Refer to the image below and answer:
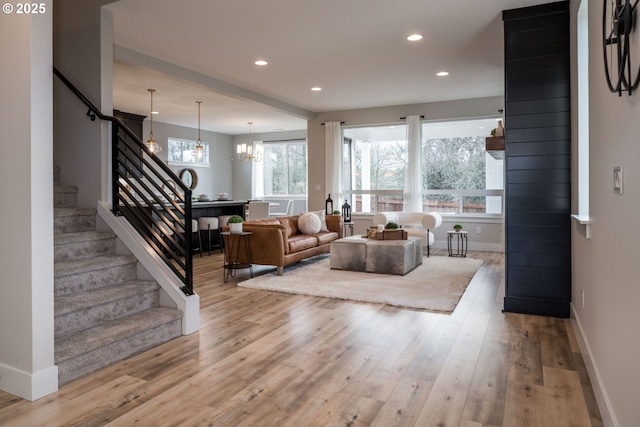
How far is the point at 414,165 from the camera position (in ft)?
26.8

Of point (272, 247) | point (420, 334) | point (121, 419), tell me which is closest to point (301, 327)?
point (420, 334)

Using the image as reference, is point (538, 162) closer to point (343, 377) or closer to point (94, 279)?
point (343, 377)

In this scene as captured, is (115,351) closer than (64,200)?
Yes

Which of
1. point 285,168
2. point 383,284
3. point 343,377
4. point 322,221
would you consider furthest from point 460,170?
point 343,377

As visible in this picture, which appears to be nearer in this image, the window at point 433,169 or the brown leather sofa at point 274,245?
the brown leather sofa at point 274,245

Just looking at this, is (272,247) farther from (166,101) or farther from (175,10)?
(166,101)

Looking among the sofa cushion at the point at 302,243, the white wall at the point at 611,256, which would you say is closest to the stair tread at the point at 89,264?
the sofa cushion at the point at 302,243

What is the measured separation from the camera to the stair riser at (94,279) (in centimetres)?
297

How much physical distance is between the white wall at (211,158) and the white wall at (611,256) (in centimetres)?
949

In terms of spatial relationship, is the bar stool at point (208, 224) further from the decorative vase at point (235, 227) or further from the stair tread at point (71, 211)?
the stair tread at point (71, 211)

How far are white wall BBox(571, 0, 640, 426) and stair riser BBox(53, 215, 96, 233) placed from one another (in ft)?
12.4

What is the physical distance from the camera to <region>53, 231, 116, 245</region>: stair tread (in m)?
3.30

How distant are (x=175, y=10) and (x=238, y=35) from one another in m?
0.76

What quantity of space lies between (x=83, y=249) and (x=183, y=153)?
7865mm
